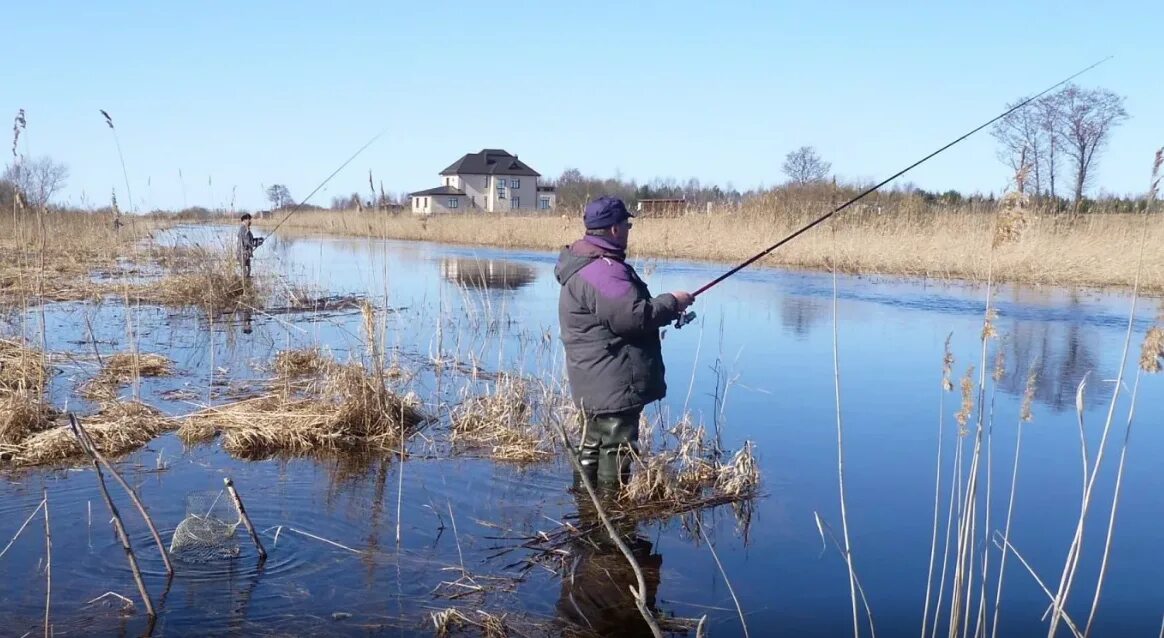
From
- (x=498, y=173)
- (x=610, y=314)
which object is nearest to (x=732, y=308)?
(x=610, y=314)

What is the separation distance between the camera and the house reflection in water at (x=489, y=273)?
52.4 ft

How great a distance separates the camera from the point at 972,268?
1700 cm

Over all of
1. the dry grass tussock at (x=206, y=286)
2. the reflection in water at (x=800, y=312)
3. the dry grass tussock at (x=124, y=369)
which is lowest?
the dry grass tussock at (x=124, y=369)

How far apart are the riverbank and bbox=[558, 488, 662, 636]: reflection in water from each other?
9.80 meters

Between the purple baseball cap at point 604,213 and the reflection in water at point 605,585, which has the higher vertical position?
the purple baseball cap at point 604,213

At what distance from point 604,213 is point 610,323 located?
0.55 metres

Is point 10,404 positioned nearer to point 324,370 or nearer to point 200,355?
point 324,370

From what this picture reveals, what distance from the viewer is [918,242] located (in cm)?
1852

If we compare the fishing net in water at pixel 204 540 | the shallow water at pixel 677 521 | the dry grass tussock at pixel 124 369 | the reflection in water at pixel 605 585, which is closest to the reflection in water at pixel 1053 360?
the shallow water at pixel 677 521

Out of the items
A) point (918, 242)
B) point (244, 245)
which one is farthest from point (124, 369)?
point (918, 242)

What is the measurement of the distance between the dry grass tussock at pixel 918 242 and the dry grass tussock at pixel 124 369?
5732 mm

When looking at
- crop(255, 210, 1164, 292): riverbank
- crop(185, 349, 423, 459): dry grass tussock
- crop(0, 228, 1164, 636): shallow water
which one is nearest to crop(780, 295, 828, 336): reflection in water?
crop(255, 210, 1164, 292): riverbank

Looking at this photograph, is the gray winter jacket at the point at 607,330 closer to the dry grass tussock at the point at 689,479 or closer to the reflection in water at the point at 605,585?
the dry grass tussock at the point at 689,479

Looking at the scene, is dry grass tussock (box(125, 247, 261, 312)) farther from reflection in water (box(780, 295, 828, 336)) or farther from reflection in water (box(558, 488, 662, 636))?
reflection in water (box(558, 488, 662, 636))
